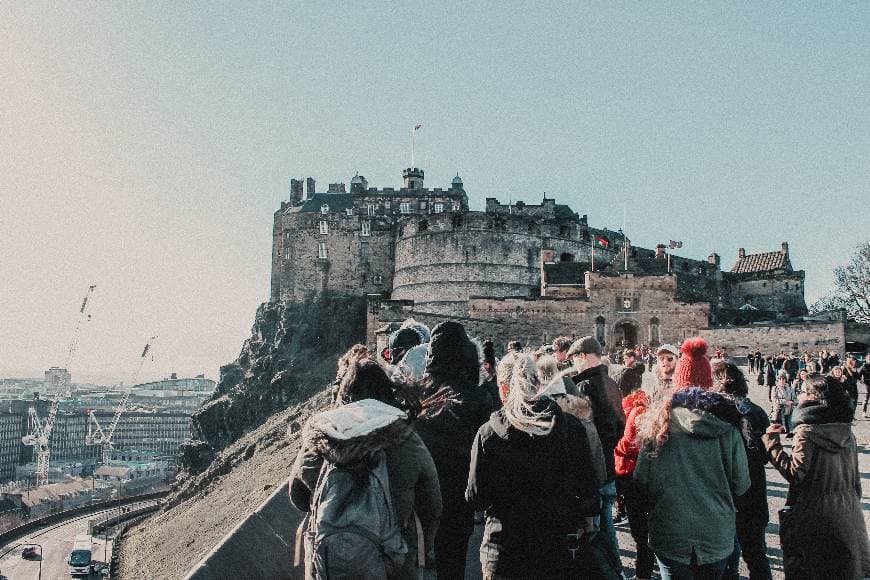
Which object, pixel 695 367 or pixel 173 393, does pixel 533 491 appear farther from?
pixel 173 393

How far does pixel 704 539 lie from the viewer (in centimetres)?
362

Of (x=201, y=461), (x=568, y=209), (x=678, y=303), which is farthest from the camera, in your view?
(x=568, y=209)

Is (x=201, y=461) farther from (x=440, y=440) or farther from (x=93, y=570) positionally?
(x=440, y=440)

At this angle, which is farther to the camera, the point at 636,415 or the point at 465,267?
the point at 465,267

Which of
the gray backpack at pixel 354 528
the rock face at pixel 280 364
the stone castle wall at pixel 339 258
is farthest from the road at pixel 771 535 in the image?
the stone castle wall at pixel 339 258

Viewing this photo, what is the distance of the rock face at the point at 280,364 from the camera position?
4178 cm

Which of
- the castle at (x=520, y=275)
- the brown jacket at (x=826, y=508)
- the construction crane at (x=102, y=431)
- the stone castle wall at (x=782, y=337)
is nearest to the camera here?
the brown jacket at (x=826, y=508)

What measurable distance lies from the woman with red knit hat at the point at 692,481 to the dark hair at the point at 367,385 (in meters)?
1.45

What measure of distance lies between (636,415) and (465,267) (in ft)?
119

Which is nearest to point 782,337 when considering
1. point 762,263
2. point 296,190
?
point 762,263

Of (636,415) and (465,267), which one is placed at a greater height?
(465,267)

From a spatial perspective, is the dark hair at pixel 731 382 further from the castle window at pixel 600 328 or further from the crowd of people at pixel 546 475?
the castle window at pixel 600 328

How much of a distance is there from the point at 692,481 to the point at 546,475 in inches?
34.6

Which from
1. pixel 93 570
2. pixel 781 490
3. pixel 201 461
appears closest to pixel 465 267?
pixel 201 461
